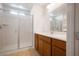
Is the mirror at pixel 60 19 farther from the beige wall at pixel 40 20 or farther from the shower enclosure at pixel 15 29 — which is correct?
the shower enclosure at pixel 15 29

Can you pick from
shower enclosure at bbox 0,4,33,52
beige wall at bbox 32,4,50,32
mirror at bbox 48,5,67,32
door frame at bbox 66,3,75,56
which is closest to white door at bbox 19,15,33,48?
shower enclosure at bbox 0,4,33,52

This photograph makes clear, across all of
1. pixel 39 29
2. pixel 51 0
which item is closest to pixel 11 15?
pixel 39 29

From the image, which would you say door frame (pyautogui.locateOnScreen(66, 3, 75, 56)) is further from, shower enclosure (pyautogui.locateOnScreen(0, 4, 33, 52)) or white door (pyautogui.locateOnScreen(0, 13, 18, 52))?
white door (pyautogui.locateOnScreen(0, 13, 18, 52))

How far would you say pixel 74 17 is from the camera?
0.95 meters

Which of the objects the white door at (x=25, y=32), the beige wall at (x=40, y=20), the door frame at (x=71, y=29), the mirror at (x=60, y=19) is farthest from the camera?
the white door at (x=25, y=32)

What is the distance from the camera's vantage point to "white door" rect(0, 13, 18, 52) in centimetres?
314

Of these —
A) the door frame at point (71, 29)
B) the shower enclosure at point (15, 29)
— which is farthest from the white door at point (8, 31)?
the door frame at point (71, 29)

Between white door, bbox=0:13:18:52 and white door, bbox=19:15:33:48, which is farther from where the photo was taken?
white door, bbox=19:15:33:48

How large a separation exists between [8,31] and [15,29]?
0.26 metres

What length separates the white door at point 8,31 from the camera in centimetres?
314

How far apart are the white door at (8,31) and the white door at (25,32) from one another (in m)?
0.25

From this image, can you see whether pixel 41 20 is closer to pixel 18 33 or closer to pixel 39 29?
pixel 39 29

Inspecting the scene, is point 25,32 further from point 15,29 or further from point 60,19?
point 60,19

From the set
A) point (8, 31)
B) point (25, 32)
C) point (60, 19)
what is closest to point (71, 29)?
point (60, 19)
